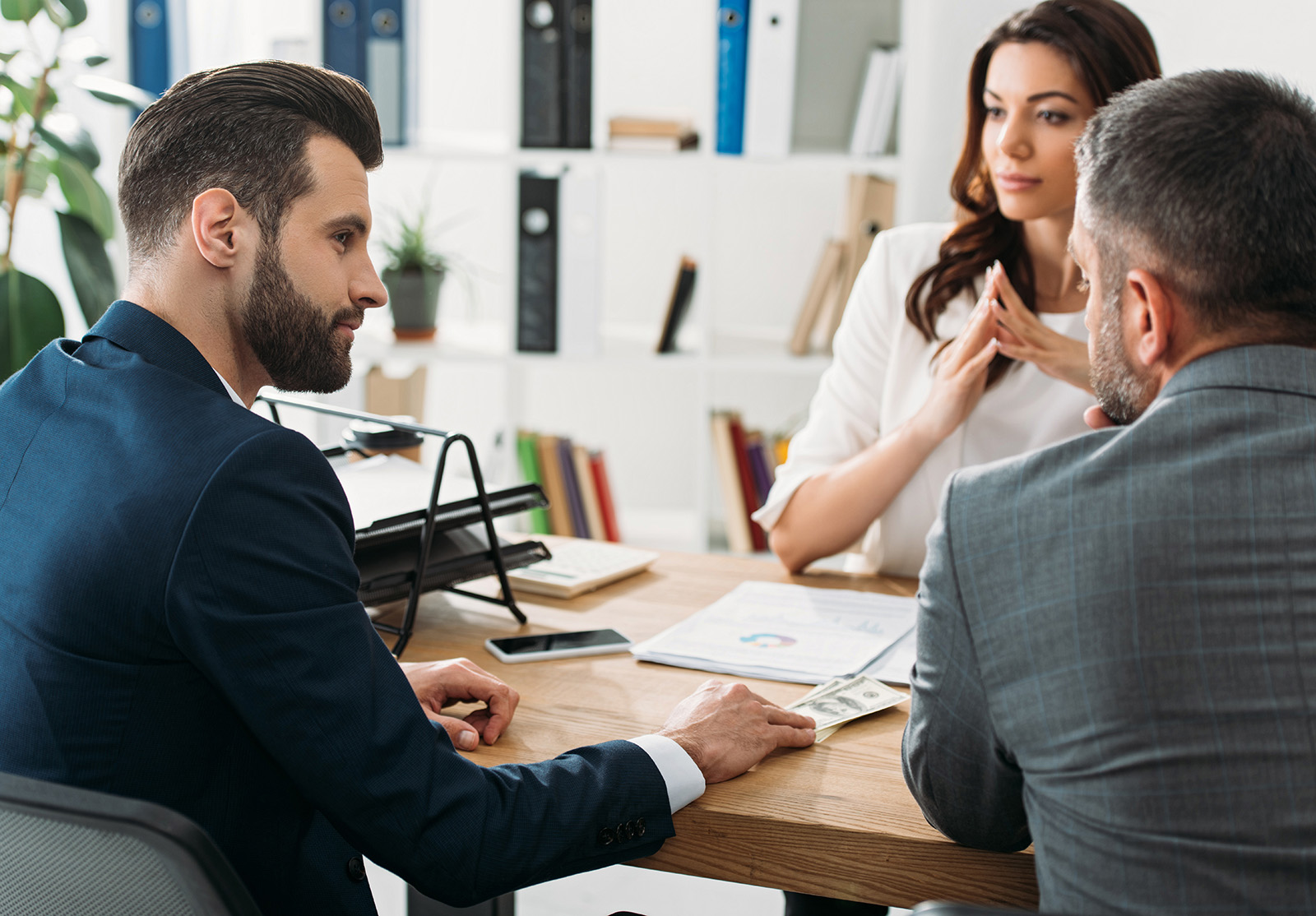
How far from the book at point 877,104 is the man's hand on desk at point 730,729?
1.92 m

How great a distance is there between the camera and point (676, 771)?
96 centimetres

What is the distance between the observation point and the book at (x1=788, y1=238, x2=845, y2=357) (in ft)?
8.90

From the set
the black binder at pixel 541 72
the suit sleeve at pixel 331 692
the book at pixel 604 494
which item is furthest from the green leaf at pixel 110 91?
the suit sleeve at pixel 331 692

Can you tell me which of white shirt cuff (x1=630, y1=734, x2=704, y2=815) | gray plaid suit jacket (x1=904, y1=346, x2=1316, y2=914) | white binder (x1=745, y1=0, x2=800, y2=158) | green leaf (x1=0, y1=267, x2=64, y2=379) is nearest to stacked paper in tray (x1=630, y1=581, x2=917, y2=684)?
white shirt cuff (x1=630, y1=734, x2=704, y2=815)

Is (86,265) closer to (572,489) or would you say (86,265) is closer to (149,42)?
(149,42)

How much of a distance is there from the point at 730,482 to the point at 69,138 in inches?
67.6

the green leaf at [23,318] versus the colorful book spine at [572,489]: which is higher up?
the green leaf at [23,318]

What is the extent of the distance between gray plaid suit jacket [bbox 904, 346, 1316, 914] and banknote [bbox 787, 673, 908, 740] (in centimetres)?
34

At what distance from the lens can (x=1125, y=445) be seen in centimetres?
75

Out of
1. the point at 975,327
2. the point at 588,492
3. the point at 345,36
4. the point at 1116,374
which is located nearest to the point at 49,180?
the point at 345,36

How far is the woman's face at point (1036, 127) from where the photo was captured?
1.63 metres

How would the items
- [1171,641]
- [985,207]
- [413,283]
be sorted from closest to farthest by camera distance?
[1171,641] → [985,207] → [413,283]

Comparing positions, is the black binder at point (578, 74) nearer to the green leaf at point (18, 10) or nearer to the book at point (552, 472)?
the book at point (552, 472)

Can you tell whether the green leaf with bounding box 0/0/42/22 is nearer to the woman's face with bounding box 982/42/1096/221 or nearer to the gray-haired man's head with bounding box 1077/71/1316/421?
the woman's face with bounding box 982/42/1096/221
